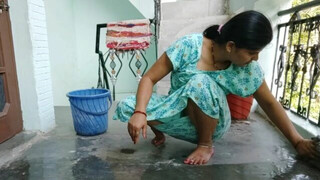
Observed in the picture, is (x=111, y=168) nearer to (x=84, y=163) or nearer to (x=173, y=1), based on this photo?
(x=84, y=163)

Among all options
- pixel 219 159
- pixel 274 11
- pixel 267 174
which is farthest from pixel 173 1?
pixel 267 174

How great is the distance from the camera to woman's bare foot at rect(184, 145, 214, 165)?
1158 millimetres

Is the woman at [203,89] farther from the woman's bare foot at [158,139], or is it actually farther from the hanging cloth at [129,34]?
the hanging cloth at [129,34]

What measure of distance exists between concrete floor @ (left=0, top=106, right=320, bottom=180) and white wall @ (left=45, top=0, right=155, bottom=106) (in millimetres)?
1550

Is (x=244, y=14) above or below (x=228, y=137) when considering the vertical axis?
above

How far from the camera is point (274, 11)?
1.89 metres

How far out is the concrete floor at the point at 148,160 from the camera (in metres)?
1.07

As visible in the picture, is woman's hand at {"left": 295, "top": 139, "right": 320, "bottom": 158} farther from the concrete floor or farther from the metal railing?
the metal railing

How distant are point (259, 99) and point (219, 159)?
1.21 feet

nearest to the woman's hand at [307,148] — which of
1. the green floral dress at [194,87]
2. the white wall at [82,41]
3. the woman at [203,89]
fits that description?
the woman at [203,89]

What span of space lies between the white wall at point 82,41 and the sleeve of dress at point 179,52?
2097 mm

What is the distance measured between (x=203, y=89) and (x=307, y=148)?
0.58m

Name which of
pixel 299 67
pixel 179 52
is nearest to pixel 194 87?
pixel 179 52

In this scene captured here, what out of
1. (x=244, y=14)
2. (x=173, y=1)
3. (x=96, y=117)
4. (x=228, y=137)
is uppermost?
(x=173, y=1)
